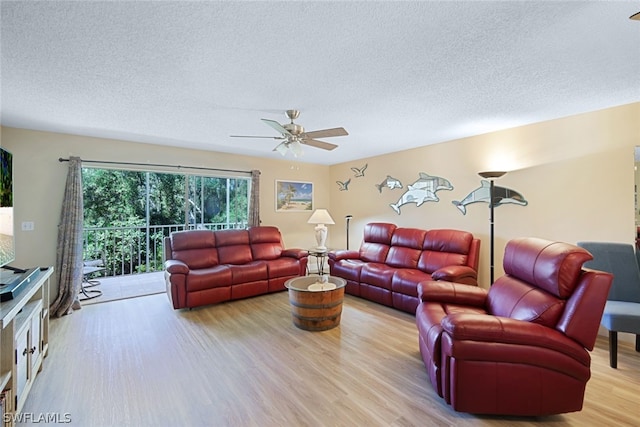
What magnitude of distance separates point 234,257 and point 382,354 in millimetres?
2812

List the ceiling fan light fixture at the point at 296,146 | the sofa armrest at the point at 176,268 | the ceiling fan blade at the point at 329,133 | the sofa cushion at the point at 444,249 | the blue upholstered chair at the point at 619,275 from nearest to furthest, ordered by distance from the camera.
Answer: the blue upholstered chair at the point at 619,275
the ceiling fan blade at the point at 329,133
the ceiling fan light fixture at the point at 296,146
the sofa armrest at the point at 176,268
the sofa cushion at the point at 444,249

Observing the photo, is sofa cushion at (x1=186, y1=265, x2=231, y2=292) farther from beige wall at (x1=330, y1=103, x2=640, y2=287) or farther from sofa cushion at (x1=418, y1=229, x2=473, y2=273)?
beige wall at (x1=330, y1=103, x2=640, y2=287)

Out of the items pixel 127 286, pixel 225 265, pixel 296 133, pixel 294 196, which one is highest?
pixel 296 133

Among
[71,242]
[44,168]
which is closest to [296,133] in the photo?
[71,242]

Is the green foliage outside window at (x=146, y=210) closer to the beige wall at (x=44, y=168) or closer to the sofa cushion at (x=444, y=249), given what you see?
the beige wall at (x=44, y=168)

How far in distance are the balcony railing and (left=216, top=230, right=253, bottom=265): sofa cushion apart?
3.33ft

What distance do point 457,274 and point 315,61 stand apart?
282 centimetres

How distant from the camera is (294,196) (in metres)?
6.08

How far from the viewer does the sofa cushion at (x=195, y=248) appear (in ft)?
13.4

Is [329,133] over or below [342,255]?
over

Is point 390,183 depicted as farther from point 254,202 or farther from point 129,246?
point 129,246

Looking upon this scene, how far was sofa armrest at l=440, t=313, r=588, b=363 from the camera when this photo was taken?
1663 mm

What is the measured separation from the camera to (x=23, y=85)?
2318 millimetres

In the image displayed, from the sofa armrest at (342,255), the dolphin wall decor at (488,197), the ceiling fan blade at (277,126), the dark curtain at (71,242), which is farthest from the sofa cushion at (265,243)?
the dolphin wall decor at (488,197)
